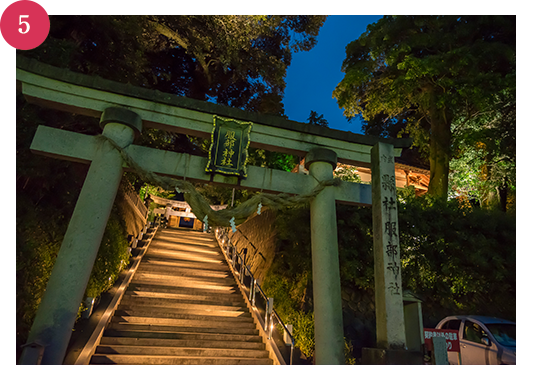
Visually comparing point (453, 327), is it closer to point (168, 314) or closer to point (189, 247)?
point (168, 314)

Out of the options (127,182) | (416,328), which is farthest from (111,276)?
(416,328)

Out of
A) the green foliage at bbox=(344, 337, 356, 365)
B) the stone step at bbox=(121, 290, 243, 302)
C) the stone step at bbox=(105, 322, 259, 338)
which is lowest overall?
the green foliage at bbox=(344, 337, 356, 365)

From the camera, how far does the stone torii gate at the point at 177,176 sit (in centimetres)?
498

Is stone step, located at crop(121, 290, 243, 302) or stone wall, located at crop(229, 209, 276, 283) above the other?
stone wall, located at crop(229, 209, 276, 283)

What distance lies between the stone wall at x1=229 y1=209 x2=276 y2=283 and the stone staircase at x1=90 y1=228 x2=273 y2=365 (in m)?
1.33

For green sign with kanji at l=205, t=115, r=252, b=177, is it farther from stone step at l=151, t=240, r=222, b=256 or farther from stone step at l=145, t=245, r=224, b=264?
stone step at l=151, t=240, r=222, b=256

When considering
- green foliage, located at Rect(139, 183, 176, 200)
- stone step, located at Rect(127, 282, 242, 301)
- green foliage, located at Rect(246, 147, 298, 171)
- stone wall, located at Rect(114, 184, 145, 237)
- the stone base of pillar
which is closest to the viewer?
the stone base of pillar

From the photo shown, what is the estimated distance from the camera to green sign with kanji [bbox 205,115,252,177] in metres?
6.23

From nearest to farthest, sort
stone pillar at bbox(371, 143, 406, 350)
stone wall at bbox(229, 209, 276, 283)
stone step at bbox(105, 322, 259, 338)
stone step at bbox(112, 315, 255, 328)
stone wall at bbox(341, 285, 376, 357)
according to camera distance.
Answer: stone pillar at bbox(371, 143, 406, 350), stone step at bbox(105, 322, 259, 338), stone step at bbox(112, 315, 255, 328), stone wall at bbox(341, 285, 376, 357), stone wall at bbox(229, 209, 276, 283)

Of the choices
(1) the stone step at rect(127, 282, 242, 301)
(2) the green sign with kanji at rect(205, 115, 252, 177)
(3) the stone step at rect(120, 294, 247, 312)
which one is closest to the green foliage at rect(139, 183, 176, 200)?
(1) the stone step at rect(127, 282, 242, 301)

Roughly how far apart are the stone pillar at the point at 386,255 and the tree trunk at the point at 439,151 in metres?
7.18

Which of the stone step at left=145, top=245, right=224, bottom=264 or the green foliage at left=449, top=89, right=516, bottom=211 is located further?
the green foliage at left=449, top=89, right=516, bottom=211

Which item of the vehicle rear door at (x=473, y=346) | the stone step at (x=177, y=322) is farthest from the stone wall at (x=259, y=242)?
the vehicle rear door at (x=473, y=346)

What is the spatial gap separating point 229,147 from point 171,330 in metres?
4.16
